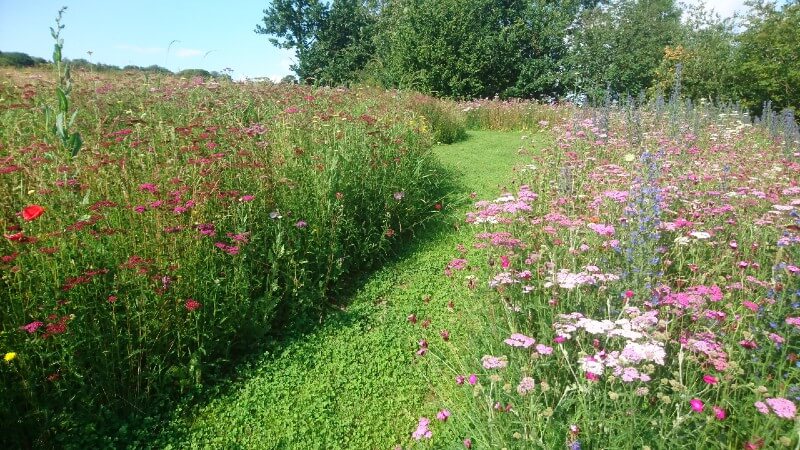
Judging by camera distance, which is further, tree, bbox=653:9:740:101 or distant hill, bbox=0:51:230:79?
tree, bbox=653:9:740:101

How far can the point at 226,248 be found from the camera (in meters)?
2.96

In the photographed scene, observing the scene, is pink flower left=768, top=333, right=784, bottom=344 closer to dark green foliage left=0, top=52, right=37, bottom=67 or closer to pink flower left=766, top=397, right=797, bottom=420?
pink flower left=766, top=397, right=797, bottom=420

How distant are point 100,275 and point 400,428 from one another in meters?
1.97

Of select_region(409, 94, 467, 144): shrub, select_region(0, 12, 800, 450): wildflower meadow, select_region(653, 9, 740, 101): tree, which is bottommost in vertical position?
select_region(0, 12, 800, 450): wildflower meadow

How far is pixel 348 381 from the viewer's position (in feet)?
9.88

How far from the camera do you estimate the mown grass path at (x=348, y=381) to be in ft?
8.48

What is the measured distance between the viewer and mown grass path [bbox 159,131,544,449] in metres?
2.58

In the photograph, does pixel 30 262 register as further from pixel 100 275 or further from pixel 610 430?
pixel 610 430

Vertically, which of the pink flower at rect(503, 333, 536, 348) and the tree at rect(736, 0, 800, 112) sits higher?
the tree at rect(736, 0, 800, 112)

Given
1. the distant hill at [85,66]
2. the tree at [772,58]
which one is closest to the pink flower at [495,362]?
the distant hill at [85,66]

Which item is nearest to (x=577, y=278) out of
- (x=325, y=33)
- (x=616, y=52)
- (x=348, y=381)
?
(x=348, y=381)

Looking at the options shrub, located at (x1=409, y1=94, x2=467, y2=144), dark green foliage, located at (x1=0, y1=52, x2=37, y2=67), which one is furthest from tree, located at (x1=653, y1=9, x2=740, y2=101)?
dark green foliage, located at (x1=0, y1=52, x2=37, y2=67)

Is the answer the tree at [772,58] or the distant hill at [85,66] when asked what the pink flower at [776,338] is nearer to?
the distant hill at [85,66]

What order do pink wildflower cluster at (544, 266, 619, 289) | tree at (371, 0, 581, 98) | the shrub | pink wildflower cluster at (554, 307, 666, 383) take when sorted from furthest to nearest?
tree at (371, 0, 581, 98) < the shrub < pink wildflower cluster at (544, 266, 619, 289) < pink wildflower cluster at (554, 307, 666, 383)
